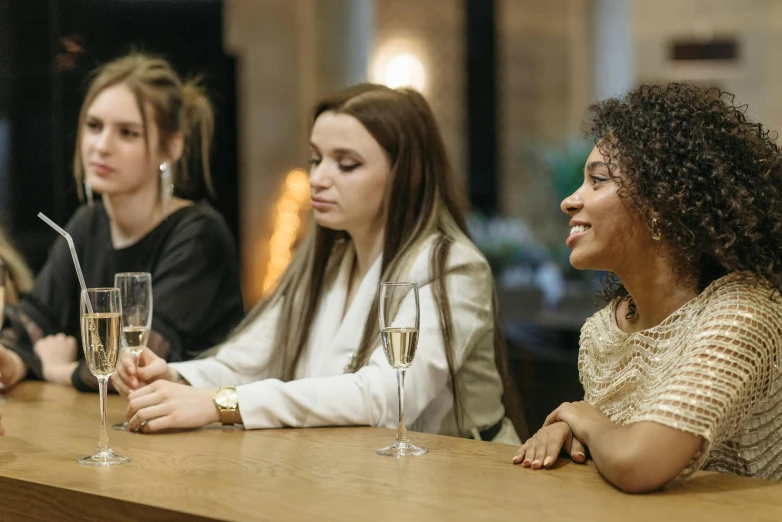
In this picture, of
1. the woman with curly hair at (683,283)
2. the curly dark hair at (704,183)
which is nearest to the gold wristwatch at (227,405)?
the woman with curly hair at (683,283)

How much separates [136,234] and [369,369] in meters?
Answer: 1.08

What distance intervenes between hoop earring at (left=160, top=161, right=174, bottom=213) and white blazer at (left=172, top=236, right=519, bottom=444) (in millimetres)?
507

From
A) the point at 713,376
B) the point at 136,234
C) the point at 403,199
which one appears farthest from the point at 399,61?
the point at 713,376

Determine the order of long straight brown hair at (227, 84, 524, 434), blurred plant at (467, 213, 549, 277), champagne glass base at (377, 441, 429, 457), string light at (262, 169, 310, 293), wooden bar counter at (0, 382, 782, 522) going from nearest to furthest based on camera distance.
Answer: wooden bar counter at (0, 382, 782, 522), champagne glass base at (377, 441, 429, 457), long straight brown hair at (227, 84, 524, 434), string light at (262, 169, 310, 293), blurred plant at (467, 213, 549, 277)

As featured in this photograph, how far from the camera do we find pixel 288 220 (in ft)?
22.8

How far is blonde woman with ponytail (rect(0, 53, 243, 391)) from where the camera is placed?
301cm

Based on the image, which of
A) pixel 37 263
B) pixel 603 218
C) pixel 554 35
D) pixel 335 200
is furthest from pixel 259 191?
pixel 603 218

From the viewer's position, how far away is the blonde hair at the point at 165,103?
302cm

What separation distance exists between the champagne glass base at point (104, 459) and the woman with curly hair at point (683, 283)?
773mm

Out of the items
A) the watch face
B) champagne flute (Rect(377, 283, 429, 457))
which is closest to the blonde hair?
the watch face

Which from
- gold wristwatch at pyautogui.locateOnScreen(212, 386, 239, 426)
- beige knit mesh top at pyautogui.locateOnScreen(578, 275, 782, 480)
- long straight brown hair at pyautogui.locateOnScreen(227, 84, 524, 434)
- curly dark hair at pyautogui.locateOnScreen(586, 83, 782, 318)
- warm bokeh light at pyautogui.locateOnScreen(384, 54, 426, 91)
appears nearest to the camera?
beige knit mesh top at pyautogui.locateOnScreen(578, 275, 782, 480)

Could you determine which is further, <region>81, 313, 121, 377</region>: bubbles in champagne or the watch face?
the watch face

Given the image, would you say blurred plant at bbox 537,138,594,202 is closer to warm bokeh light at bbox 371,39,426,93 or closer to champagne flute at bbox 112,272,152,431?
warm bokeh light at bbox 371,39,426,93

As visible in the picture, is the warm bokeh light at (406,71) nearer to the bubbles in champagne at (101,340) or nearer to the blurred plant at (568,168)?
the blurred plant at (568,168)
